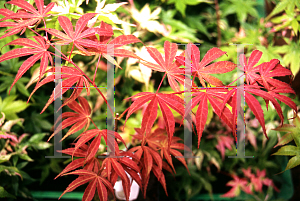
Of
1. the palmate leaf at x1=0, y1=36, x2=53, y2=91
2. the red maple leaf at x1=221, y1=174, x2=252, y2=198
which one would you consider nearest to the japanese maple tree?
the palmate leaf at x1=0, y1=36, x2=53, y2=91

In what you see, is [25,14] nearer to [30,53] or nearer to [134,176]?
[30,53]

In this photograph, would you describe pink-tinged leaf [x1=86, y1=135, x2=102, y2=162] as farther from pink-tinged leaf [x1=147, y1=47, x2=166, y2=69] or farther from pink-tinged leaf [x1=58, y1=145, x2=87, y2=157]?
pink-tinged leaf [x1=147, y1=47, x2=166, y2=69]

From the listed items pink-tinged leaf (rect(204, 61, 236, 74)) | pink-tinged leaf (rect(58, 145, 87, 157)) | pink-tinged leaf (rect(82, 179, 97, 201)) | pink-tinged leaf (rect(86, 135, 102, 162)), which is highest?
pink-tinged leaf (rect(204, 61, 236, 74))

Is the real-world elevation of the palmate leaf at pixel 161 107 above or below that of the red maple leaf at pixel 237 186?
above

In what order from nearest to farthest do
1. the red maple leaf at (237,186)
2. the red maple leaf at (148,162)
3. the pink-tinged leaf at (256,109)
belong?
the pink-tinged leaf at (256,109) < the red maple leaf at (148,162) < the red maple leaf at (237,186)

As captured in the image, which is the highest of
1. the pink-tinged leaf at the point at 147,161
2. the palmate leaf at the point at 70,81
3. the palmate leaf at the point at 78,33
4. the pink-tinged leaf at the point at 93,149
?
the palmate leaf at the point at 78,33

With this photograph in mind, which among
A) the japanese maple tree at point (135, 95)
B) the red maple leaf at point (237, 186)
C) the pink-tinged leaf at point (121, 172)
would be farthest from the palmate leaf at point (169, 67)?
the red maple leaf at point (237, 186)

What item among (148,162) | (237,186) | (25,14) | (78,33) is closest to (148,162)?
(148,162)

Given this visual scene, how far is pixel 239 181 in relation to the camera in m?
1.11

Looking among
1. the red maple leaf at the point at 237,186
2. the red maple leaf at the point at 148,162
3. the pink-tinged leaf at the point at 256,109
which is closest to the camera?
the pink-tinged leaf at the point at 256,109

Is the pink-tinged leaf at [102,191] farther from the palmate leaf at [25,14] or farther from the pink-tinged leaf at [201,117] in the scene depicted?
the palmate leaf at [25,14]

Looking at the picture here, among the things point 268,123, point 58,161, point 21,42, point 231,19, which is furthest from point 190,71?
point 231,19

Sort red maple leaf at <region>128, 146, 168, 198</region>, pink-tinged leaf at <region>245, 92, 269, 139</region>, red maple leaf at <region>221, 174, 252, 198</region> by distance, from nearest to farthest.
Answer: pink-tinged leaf at <region>245, 92, 269, 139</region>
red maple leaf at <region>128, 146, 168, 198</region>
red maple leaf at <region>221, 174, 252, 198</region>

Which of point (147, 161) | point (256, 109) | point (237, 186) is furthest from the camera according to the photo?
point (237, 186)
